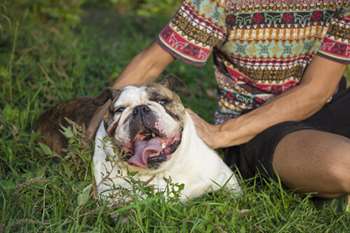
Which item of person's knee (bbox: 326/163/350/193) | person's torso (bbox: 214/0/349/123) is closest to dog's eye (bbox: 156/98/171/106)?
person's torso (bbox: 214/0/349/123)

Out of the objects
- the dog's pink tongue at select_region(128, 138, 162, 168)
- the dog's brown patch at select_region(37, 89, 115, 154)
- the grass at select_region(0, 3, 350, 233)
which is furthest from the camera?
the dog's brown patch at select_region(37, 89, 115, 154)

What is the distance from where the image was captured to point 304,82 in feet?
12.1

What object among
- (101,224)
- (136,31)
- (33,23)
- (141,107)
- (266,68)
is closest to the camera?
(101,224)

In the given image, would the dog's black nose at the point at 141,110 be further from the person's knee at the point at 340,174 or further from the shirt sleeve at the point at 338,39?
the shirt sleeve at the point at 338,39

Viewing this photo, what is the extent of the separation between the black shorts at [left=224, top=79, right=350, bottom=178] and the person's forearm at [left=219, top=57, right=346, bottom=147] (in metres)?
0.05

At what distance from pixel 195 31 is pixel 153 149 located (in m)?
0.75

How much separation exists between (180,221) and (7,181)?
0.94m

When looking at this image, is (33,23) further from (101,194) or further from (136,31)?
Result: (101,194)

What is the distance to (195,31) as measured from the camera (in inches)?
145

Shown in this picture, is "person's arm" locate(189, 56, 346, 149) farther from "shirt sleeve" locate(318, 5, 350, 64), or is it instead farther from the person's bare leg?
the person's bare leg

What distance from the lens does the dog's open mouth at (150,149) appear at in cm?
322

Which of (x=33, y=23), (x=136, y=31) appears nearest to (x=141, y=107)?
(x=33, y=23)

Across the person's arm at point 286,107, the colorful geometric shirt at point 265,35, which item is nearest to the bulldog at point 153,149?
the person's arm at point 286,107

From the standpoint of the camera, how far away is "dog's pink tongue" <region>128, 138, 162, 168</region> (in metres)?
3.22
